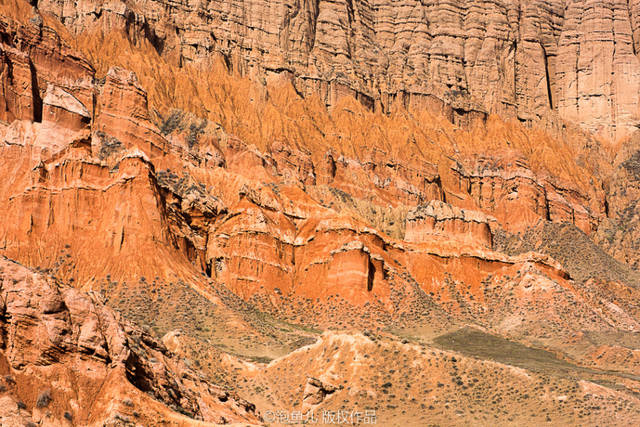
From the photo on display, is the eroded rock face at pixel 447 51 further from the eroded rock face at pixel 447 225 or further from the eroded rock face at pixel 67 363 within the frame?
the eroded rock face at pixel 67 363

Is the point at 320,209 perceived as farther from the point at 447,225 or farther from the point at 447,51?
the point at 447,51

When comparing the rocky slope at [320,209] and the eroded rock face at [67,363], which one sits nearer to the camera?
the eroded rock face at [67,363]

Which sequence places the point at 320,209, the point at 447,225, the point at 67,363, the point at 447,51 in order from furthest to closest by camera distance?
the point at 447,51
the point at 447,225
the point at 320,209
the point at 67,363

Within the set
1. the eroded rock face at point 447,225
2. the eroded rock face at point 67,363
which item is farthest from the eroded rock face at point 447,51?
the eroded rock face at point 67,363

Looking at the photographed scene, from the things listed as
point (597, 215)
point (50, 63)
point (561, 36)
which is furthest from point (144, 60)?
point (561, 36)

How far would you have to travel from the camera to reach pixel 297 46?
156 metres

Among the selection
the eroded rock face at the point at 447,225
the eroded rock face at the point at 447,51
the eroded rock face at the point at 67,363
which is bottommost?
the eroded rock face at the point at 67,363

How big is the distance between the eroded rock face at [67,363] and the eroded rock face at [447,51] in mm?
123033

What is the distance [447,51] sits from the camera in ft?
581

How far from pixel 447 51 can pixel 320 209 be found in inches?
3375

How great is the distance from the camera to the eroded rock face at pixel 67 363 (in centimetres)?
2111

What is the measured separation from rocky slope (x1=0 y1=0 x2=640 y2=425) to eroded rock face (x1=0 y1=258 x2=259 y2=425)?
0.08m

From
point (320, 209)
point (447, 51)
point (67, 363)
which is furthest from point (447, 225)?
point (67, 363)

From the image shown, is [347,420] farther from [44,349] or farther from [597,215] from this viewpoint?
[597,215]
